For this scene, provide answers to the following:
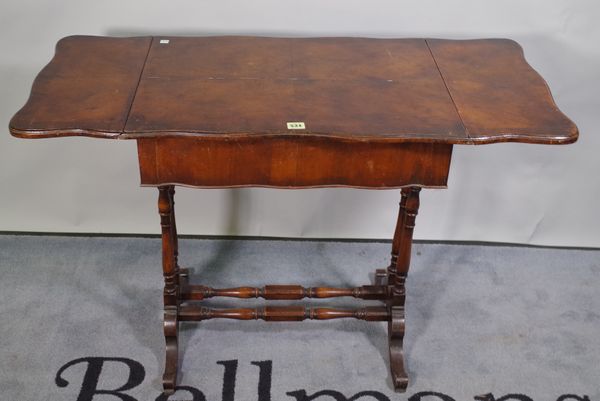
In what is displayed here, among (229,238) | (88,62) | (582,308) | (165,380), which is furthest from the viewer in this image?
(229,238)

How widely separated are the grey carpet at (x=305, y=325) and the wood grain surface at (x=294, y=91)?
3.23 ft

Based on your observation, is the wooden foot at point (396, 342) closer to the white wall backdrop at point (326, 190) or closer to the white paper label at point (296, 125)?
the white wall backdrop at point (326, 190)

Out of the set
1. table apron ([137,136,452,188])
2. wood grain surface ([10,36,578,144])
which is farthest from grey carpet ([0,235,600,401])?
wood grain surface ([10,36,578,144])

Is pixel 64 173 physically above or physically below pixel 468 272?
above

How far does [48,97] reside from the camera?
213 cm

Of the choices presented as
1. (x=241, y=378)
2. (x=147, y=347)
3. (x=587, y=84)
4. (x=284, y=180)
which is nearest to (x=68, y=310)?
(x=147, y=347)

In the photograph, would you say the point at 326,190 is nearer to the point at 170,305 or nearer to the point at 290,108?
the point at 170,305

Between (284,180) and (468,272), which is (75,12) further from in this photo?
(468,272)

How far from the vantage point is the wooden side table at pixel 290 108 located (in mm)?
2047

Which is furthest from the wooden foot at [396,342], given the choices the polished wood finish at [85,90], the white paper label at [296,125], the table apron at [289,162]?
the polished wood finish at [85,90]

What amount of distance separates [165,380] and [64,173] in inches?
42.0

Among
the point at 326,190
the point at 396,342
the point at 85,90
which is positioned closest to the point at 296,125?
the point at 85,90

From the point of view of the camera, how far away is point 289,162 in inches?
83.0

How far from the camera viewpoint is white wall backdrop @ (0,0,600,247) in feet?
9.24
